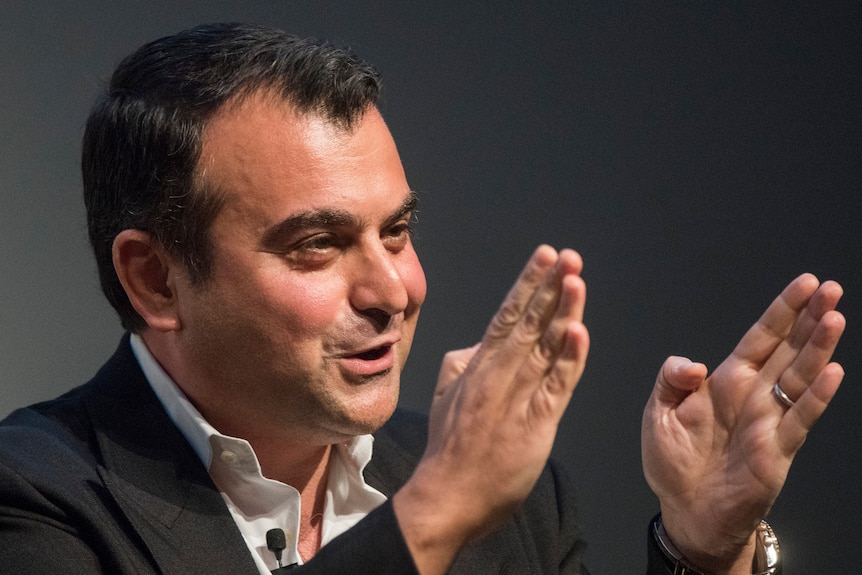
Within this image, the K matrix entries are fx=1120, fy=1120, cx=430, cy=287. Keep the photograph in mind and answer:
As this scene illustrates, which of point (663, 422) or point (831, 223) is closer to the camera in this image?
point (663, 422)

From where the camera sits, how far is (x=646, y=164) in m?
2.62

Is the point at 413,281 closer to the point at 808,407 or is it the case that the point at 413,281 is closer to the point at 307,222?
the point at 307,222

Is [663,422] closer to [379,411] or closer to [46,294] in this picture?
[379,411]

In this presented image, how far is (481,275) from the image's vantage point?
8.67 feet

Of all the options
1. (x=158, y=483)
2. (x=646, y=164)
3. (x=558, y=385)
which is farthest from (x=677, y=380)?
(x=646, y=164)

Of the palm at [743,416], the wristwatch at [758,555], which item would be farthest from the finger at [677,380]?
the wristwatch at [758,555]

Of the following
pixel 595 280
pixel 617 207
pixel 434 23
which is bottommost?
pixel 595 280

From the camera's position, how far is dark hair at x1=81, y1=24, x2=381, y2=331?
1719 millimetres

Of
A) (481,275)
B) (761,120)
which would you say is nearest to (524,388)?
(481,275)

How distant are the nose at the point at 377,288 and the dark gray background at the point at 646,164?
3.04ft

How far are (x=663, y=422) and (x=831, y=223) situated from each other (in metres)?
1.09

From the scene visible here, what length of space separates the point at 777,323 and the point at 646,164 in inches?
40.7

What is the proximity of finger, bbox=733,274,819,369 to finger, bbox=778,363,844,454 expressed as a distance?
79mm

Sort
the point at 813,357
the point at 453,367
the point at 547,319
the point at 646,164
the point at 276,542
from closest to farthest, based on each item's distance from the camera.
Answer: the point at 547,319 → the point at 453,367 → the point at 813,357 → the point at 276,542 → the point at 646,164
